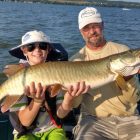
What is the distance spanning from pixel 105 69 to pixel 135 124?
0.78m

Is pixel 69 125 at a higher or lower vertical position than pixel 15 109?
lower

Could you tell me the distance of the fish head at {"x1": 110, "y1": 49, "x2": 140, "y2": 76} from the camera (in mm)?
4922

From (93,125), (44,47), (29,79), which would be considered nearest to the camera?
(29,79)

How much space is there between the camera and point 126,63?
4.94 meters

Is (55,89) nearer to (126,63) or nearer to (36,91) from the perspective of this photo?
(36,91)

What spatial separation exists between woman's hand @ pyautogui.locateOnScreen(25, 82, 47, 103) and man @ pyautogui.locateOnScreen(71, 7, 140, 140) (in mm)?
649

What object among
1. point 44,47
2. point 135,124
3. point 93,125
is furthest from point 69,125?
point 44,47

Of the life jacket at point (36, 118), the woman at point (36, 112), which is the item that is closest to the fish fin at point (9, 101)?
the woman at point (36, 112)

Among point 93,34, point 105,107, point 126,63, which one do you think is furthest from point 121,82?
point 93,34

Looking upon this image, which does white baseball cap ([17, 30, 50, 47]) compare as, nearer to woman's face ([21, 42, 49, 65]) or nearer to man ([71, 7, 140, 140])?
woman's face ([21, 42, 49, 65])

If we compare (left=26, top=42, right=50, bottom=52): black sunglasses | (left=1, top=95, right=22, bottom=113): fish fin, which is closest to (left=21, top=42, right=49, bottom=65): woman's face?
(left=26, top=42, right=50, bottom=52): black sunglasses

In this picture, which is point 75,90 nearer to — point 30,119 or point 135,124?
point 30,119

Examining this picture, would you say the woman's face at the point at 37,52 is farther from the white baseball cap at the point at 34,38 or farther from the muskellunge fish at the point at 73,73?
the muskellunge fish at the point at 73,73

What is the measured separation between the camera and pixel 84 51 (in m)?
5.29
